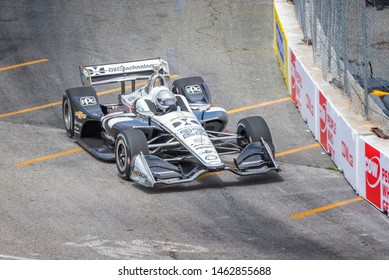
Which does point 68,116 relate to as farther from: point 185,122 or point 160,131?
point 185,122

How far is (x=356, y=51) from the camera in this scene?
1748cm

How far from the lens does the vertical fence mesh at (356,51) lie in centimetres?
1642

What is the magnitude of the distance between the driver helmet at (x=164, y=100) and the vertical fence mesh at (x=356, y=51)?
2.95m

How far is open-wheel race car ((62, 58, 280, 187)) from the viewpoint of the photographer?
15.8 m

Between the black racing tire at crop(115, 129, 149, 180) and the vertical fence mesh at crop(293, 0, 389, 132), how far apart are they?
3.54 meters

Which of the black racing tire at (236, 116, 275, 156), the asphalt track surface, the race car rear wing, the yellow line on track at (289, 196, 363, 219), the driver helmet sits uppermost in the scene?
the race car rear wing

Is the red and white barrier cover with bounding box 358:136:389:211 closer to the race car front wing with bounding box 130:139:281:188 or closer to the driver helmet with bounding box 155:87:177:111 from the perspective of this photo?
the race car front wing with bounding box 130:139:281:188

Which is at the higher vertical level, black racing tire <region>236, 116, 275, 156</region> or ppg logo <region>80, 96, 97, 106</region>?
ppg logo <region>80, 96, 97, 106</region>

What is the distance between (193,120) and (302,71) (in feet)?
12.8

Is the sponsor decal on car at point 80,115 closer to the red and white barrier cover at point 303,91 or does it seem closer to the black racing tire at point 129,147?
the black racing tire at point 129,147

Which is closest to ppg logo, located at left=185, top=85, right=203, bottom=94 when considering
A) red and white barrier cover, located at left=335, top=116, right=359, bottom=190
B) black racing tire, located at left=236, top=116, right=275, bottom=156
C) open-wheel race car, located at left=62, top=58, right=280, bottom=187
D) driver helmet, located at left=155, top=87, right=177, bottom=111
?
open-wheel race car, located at left=62, top=58, right=280, bottom=187

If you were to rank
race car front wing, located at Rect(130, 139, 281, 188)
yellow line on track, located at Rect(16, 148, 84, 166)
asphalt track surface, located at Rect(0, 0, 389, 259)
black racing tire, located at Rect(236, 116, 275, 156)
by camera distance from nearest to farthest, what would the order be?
1. asphalt track surface, located at Rect(0, 0, 389, 259)
2. race car front wing, located at Rect(130, 139, 281, 188)
3. black racing tire, located at Rect(236, 116, 275, 156)
4. yellow line on track, located at Rect(16, 148, 84, 166)

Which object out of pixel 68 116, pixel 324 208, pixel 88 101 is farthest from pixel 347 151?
pixel 68 116

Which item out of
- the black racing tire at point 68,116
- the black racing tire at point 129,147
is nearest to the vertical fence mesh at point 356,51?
the black racing tire at point 129,147
